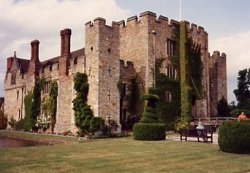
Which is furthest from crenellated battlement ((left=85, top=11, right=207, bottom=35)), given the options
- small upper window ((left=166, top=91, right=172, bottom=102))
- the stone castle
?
small upper window ((left=166, top=91, right=172, bottom=102))

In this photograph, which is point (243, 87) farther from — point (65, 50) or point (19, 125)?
point (19, 125)

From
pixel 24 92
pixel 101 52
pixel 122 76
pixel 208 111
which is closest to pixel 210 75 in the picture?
pixel 208 111

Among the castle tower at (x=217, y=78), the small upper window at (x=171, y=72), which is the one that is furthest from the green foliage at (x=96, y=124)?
the castle tower at (x=217, y=78)

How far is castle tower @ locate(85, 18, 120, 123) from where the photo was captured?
94.0ft

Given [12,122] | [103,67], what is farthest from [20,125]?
[103,67]

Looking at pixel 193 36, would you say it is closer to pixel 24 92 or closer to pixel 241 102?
pixel 241 102

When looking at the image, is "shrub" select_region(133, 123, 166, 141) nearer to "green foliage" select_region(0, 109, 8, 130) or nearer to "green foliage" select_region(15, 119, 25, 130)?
"green foliage" select_region(15, 119, 25, 130)

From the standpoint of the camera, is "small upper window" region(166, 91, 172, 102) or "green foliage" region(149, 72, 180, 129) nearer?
"green foliage" region(149, 72, 180, 129)

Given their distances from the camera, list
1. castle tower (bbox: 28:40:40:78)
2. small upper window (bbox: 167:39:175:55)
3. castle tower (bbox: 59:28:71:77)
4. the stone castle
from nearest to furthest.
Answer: the stone castle, castle tower (bbox: 59:28:71:77), small upper window (bbox: 167:39:175:55), castle tower (bbox: 28:40:40:78)

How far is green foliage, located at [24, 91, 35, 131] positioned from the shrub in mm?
19895

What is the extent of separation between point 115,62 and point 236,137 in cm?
1686

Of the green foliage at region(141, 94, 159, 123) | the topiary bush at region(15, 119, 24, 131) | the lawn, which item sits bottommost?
the lawn

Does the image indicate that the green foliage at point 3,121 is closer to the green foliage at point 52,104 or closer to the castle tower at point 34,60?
the castle tower at point 34,60

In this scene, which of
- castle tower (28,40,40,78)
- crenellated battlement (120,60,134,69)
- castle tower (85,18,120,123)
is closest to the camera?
castle tower (85,18,120,123)
